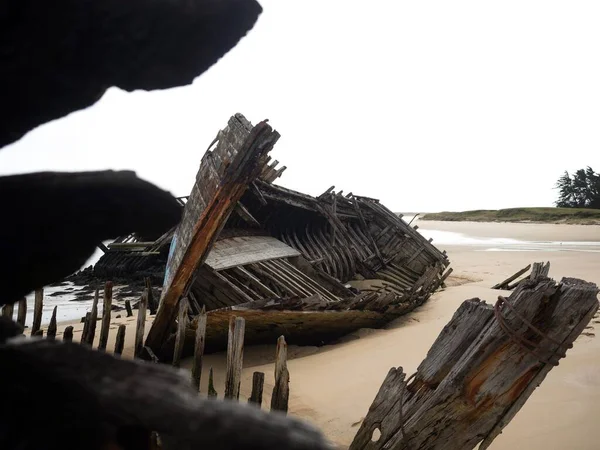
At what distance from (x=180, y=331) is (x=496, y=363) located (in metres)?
3.68

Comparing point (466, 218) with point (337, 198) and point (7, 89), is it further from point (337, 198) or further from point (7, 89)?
point (7, 89)

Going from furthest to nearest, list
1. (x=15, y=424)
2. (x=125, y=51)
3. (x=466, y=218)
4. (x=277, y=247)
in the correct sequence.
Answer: (x=466, y=218), (x=277, y=247), (x=125, y=51), (x=15, y=424)

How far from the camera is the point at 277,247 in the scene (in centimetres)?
919

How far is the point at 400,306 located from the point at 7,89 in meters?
8.28

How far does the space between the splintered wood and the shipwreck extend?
6.62 feet

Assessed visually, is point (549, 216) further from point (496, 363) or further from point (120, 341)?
point (496, 363)

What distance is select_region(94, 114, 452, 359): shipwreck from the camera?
5.17m

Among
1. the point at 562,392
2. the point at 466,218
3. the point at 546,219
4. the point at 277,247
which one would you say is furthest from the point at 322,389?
the point at 466,218

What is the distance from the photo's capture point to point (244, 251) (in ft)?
25.7

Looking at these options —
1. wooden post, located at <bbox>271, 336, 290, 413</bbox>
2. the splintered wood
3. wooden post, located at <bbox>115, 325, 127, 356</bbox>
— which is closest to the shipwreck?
wooden post, located at <bbox>115, 325, 127, 356</bbox>

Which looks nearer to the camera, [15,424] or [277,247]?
[15,424]

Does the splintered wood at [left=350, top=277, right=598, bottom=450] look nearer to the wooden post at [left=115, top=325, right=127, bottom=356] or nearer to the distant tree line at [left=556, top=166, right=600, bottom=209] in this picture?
the wooden post at [left=115, top=325, right=127, bottom=356]

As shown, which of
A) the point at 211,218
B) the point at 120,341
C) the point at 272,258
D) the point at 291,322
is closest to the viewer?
the point at 211,218

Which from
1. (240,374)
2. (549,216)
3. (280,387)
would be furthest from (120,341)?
(549,216)
